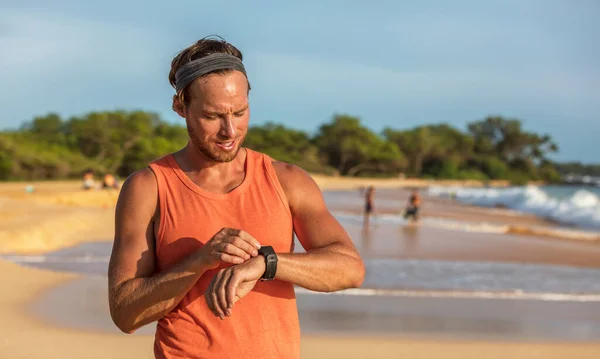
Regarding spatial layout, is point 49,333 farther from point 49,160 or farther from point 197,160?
point 49,160

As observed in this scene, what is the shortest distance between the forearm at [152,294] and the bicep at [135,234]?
0.04 meters

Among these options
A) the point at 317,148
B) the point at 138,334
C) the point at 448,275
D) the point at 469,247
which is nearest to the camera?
the point at 138,334

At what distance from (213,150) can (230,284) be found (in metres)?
0.44

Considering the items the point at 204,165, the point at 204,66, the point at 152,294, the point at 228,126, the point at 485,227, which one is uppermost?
the point at 204,66

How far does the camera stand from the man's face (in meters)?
2.01

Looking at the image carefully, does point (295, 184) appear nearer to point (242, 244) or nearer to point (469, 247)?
point (242, 244)

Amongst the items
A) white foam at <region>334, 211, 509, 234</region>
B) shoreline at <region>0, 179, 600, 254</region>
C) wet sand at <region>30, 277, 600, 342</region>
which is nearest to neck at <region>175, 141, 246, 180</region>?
wet sand at <region>30, 277, 600, 342</region>

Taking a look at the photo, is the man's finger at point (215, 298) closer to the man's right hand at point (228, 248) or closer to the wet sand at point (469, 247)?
the man's right hand at point (228, 248)

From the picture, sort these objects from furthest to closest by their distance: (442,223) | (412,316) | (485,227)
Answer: (442,223) < (485,227) < (412,316)

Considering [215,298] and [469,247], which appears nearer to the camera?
[215,298]

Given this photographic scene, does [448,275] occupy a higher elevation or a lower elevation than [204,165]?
lower

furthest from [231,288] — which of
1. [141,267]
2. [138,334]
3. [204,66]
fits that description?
[138,334]

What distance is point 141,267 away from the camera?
2031 millimetres

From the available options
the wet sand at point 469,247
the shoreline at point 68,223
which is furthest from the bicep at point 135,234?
the shoreline at point 68,223
